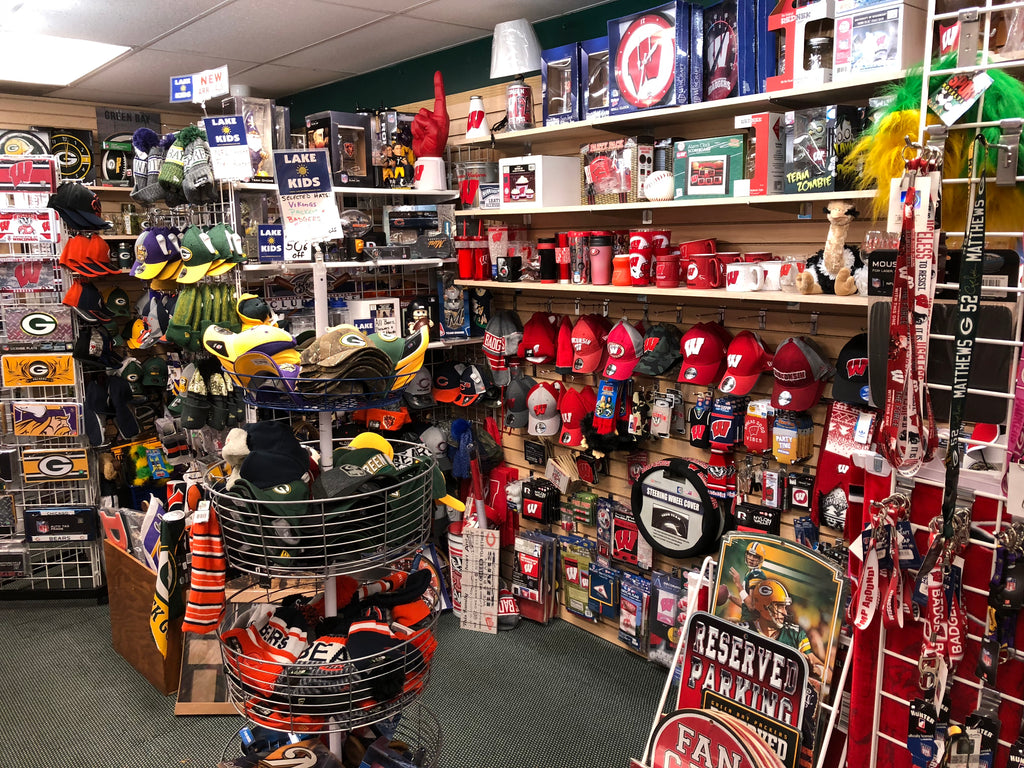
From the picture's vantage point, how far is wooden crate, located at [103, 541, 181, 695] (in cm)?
351

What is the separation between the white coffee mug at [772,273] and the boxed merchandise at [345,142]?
7.16 feet

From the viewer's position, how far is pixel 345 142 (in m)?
3.97

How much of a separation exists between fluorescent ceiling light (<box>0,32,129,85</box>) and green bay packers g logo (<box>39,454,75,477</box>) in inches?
90.6

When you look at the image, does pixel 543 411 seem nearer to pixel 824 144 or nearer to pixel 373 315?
pixel 373 315

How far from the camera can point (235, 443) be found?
1844 mm

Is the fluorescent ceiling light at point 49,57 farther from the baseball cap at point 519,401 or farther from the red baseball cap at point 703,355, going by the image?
the red baseball cap at point 703,355

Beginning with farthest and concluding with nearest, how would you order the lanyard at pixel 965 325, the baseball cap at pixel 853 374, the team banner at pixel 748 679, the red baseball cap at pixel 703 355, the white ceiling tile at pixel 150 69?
the white ceiling tile at pixel 150 69, the red baseball cap at pixel 703 355, the baseball cap at pixel 853 374, the team banner at pixel 748 679, the lanyard at pixel 965 325

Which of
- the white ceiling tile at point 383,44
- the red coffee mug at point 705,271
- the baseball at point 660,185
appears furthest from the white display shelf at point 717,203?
the white ceiling tile at point 383,44

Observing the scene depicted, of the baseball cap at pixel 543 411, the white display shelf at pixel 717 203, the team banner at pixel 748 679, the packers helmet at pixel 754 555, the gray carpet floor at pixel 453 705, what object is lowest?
the gray carpet floor at pixel 453 705

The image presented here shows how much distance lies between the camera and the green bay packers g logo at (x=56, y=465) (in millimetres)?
4434

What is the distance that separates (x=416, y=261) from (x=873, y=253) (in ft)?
8.62

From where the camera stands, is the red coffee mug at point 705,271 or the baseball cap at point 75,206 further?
the baseball cap at point 75,206

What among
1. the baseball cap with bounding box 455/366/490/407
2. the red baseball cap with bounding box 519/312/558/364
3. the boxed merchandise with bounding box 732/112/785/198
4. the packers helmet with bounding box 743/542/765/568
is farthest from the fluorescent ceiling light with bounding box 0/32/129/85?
the packers helmet with bounding box 743/542/765/568

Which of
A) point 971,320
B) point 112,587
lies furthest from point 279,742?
point 112,587
